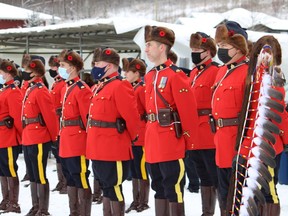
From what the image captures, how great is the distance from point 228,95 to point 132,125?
3.81ft

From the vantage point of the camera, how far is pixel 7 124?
7180mm

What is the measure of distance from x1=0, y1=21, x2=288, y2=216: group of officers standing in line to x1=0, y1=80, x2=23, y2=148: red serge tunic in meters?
0.01

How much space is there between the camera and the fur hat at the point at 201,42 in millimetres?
6153

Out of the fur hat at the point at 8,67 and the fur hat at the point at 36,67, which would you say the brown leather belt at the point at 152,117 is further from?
the fur hat at the point at 8,67

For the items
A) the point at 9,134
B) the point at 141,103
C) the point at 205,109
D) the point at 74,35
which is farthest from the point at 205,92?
the point at 74,35

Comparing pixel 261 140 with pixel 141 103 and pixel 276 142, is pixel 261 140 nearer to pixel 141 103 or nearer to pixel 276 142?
pixel 276 142

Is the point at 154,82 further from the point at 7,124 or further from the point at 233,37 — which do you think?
the point at 7,124

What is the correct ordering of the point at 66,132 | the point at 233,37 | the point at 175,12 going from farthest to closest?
1. the point at 175,12
2. the point at 66,132
3. the point at 233,37

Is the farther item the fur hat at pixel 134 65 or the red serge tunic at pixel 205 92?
the fur hat at pixel 134 65

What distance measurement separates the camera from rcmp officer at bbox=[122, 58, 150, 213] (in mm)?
7398

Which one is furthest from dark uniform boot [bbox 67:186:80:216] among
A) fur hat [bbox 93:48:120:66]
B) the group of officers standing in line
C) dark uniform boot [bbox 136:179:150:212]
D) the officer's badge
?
the officer's badge

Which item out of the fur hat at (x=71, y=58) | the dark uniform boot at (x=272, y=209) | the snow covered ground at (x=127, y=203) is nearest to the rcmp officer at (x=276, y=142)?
the dark uniform boot at (x=272, y=209)

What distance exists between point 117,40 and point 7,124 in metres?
6.71

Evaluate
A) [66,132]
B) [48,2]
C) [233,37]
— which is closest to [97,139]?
[66,132]
